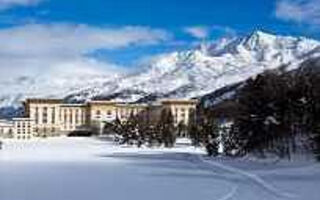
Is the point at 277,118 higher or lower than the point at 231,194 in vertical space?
higher

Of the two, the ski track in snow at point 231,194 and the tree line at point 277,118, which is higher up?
the tree line at point 277,118

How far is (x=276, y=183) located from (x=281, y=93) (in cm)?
3024

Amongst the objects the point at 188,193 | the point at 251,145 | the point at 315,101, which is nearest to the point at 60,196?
the point at 188,193

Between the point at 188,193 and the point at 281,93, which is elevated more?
the point at 281,93

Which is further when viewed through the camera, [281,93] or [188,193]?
[281,93]

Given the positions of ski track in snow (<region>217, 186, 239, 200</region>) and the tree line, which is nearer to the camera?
ski track in snow (<region>217, 186, 239, 200</region>)

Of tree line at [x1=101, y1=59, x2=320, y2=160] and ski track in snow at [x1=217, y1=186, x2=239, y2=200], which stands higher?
tree line at [x1=101, y1=59, x2=320, y2=160]

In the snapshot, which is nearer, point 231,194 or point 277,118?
point 231,194

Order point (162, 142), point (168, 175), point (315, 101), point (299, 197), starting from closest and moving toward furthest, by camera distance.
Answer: point (299, 197)
point (168, 175)
point (315, 101)
point (162, 142)

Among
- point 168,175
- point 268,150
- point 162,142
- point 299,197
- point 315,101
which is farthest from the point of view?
point 162,142

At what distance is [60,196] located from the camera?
28.3 meters

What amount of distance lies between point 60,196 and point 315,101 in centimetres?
3643

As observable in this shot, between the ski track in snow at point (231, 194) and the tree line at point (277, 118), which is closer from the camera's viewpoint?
the ski track in snow at point (231, 194)

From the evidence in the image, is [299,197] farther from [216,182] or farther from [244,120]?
[244,120]
